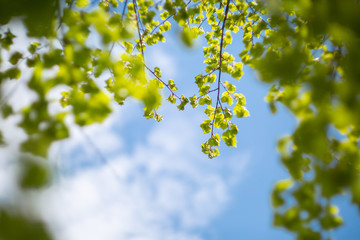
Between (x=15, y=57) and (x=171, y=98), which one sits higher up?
(x=171, y=98)

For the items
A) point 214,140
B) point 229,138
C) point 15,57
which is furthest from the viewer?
point 214,140

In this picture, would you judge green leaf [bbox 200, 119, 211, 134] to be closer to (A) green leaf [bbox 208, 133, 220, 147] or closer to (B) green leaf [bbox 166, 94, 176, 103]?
(A) green leaf [bbox 208, 133, 220, 147]

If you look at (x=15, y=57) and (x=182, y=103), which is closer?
(x=15, y=57)

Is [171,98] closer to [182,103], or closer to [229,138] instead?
[182,103]

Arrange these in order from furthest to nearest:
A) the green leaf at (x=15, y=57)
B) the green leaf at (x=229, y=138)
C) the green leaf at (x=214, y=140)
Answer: the green leaf at (x=214, y=140) → the green leaf at (x=229, y=138) → the green leaf at (x=15, y=57)

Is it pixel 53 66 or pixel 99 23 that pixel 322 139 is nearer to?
pixel 99 23

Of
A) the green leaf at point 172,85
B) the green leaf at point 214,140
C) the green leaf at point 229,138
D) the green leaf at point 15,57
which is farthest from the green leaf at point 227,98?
the green leaf at point 15,57

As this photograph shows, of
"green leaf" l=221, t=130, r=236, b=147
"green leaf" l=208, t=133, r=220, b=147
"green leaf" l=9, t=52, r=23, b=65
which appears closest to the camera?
"green leaf" l=9, t=52, r=23, b=65

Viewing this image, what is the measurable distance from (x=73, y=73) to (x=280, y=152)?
1225mm

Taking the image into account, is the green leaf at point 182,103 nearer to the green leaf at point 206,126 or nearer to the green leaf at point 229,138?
the green leaf at point 206,126

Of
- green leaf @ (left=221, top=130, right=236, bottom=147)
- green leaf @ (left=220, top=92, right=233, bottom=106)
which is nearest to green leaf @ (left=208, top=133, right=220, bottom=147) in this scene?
green leaf @ (left=221, top=130, right=236, bottom=147)

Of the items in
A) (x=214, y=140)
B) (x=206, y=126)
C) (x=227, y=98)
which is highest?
(x=227, y=98)

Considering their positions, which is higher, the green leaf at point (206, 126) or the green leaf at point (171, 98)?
the green leaf at point (171, 98)

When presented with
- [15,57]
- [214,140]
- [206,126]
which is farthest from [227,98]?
[15,57]
